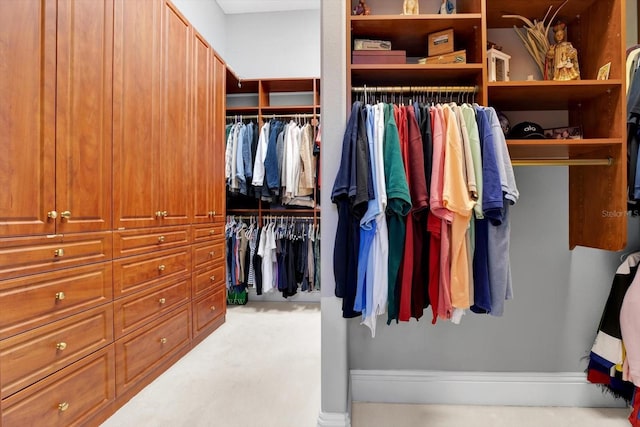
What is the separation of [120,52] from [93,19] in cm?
19

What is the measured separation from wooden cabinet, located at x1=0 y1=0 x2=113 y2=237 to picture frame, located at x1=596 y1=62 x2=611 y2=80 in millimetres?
2328

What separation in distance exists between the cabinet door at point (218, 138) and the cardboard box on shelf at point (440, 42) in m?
1.93

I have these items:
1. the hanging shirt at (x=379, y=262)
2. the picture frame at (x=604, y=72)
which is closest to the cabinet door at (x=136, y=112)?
the hanging shirt at (x=379, y=262)

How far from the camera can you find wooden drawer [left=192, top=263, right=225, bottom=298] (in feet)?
8.51

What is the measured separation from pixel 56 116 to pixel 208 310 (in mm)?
1866

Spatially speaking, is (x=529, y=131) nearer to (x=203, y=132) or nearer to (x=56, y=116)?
(x=56, y=116)

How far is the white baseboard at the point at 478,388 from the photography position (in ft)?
5.79

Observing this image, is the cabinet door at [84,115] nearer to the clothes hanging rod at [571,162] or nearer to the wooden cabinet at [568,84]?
the wooden cabinet at [568,84]

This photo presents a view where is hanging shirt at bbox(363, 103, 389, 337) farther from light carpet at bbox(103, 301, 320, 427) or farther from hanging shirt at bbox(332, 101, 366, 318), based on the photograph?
light carpet at bbox(103, 301, 320, 427)

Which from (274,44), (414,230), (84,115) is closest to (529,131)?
(414,230)

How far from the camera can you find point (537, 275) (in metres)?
1.77

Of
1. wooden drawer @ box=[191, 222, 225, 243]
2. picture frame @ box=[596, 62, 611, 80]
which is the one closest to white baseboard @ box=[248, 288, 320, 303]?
wooden drawer @ box=[191, 222, 225, 243]

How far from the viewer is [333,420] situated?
1.43 m

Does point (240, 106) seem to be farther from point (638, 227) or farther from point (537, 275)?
point (638, 227)
